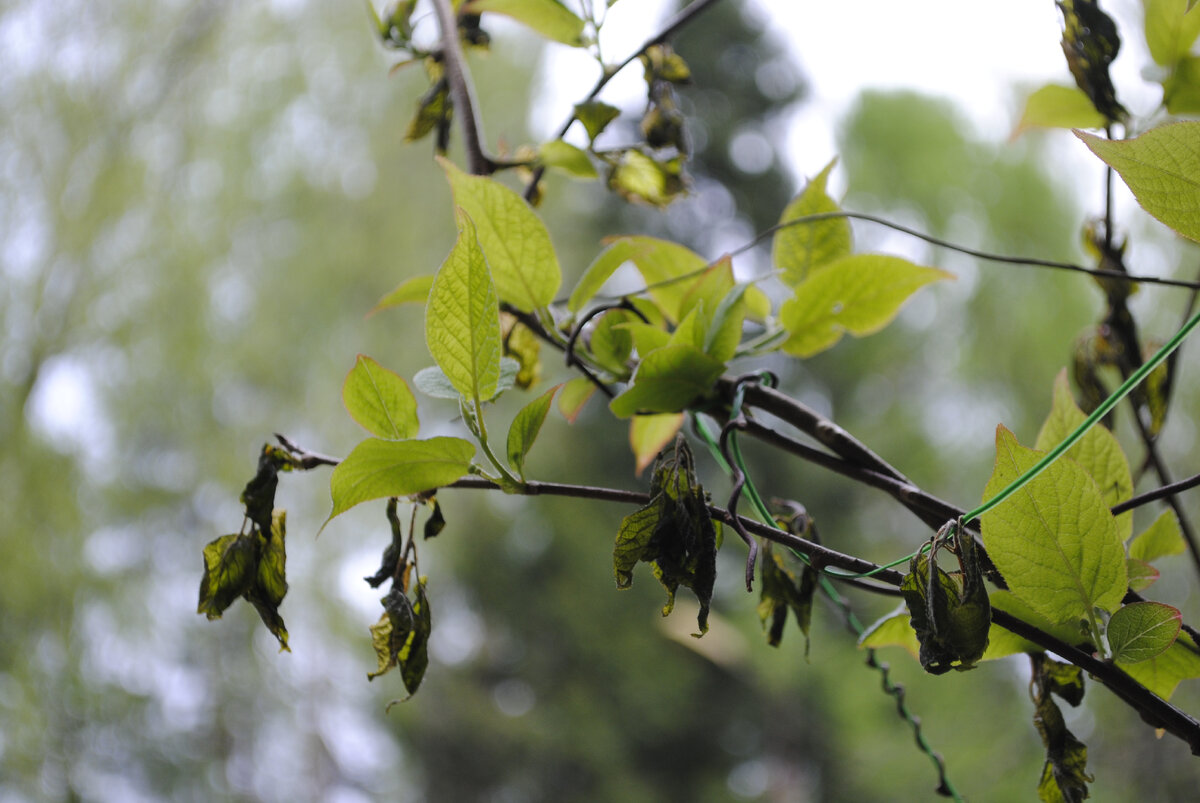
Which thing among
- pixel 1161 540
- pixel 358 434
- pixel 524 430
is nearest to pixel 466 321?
pixel 524 430

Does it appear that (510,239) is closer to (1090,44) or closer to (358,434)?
(1090,44)

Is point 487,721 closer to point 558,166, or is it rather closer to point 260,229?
point 260,229

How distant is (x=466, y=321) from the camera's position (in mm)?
103

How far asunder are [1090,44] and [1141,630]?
0.10 metres

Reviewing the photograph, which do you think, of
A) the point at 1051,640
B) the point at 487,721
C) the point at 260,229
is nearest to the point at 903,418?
the point at 487,721

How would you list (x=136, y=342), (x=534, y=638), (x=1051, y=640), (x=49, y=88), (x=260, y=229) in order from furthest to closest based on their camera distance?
(x=534, y=638), (x=260, y=229), (x=136, y=342), (x=49, y=88), (x=1051, y=640)

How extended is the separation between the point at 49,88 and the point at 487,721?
188cm

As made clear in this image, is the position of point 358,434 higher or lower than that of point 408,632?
lower

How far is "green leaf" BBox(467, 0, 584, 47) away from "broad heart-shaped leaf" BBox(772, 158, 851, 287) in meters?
0.06

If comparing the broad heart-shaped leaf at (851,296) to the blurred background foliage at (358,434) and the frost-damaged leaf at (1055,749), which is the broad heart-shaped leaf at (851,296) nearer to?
the frost-damaged leaf at (1055,749)

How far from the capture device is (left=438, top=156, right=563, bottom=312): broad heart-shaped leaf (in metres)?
0.13

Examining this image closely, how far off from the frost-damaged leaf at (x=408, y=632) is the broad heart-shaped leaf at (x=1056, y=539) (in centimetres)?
8

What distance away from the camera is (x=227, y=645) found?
1889 millimetres

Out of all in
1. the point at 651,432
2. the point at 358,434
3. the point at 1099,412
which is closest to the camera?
the point at 1099,412
